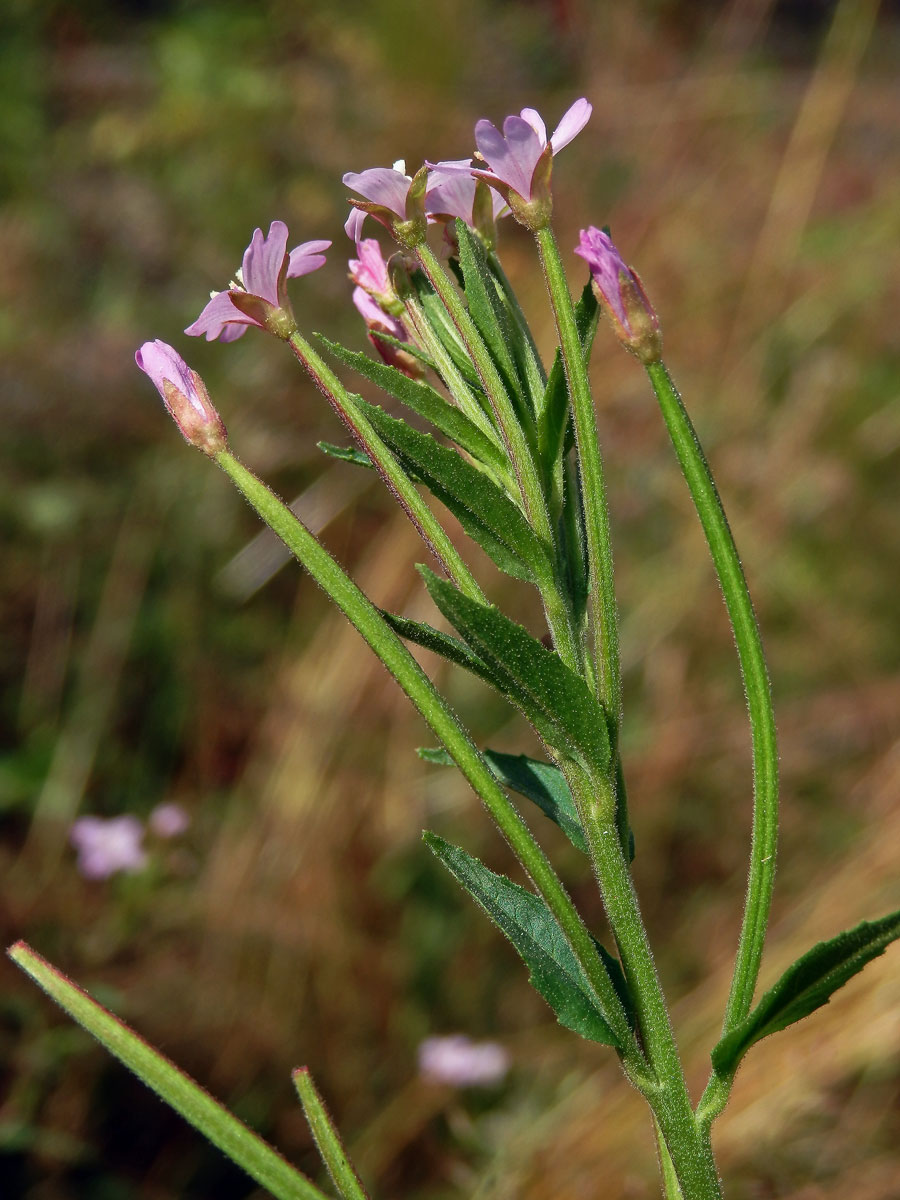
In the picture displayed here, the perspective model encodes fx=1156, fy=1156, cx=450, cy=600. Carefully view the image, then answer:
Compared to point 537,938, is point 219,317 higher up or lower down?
higher up

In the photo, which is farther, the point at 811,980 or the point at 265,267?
the point at 265,267

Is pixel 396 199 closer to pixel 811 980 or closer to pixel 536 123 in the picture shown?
pixel 536 123

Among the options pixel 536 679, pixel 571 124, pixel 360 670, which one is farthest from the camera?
pixel 360 670

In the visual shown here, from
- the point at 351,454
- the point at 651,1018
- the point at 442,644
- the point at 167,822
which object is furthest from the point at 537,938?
the point at 167,822

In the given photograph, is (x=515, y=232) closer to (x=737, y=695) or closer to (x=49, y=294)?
(x=49, y=294)

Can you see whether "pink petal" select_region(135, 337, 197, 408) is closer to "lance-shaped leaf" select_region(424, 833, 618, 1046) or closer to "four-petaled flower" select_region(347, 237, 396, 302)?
"four-petaled flower" select_region(347, 237, 396, 302)
